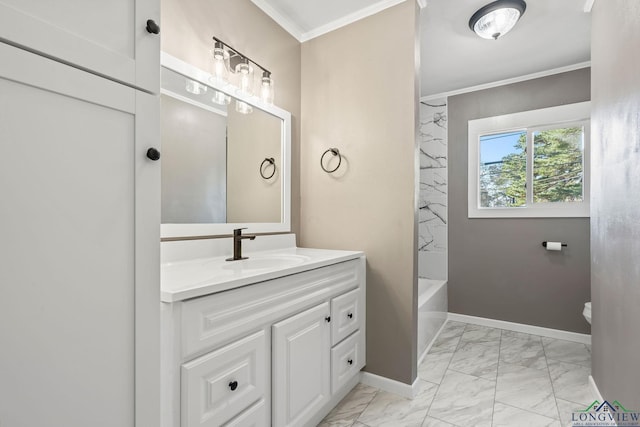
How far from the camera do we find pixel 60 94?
2.06 feet

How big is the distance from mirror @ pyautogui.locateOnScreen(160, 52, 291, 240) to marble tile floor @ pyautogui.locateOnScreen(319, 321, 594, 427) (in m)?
1.23

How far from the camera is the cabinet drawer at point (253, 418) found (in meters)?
1.07

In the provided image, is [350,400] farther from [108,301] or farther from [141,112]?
[141,112]

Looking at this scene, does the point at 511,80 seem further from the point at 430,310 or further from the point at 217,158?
the point at 217,158

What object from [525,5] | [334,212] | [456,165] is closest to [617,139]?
[525,5]

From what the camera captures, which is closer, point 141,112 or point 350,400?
point 141,112

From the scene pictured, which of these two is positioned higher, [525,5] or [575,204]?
[525,5]

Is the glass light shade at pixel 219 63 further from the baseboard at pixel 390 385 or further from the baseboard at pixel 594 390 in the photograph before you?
the baseboard at pixel 594 390

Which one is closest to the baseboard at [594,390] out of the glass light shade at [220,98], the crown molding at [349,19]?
the crown molding at [349,19]

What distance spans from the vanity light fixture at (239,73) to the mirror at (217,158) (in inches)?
1.5

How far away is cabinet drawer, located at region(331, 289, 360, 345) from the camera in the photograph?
1641mm

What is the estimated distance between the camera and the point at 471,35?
230 centimetres

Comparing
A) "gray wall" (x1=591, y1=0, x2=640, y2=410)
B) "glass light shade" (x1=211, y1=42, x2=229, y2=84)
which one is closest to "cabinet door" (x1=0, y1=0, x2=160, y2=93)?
"glass light shade" (x1=211, y1=42, x2=229, y2=84)

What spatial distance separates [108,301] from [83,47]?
57 centimetres
